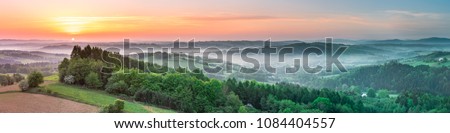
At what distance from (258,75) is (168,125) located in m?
1.06

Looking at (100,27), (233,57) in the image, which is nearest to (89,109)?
(100,27)

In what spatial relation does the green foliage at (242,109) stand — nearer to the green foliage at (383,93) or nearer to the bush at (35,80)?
the green foliage at (383,93)

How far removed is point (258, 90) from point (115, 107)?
4.78 feet

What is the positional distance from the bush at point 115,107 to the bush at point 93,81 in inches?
9.3

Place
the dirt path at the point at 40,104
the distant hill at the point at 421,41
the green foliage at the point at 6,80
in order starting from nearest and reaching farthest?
the distant hill at the point at 421,41, the dirt path at the point at 40,104, the green foliage at the point at 6,80

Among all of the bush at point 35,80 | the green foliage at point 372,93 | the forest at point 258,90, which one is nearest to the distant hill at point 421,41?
the forest at point 258,90

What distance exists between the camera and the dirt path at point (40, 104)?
10555 mm

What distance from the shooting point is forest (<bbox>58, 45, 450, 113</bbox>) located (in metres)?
10.5

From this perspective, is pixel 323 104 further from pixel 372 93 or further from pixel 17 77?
pixel 17 77

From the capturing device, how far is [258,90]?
10562mm

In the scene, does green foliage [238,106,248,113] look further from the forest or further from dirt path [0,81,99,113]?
dirt path [0,81,99,113]

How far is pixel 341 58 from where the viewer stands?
1060 centimetres

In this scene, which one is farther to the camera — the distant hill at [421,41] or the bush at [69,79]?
the bush at [69,79]

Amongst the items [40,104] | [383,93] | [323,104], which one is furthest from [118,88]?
[383,93]
